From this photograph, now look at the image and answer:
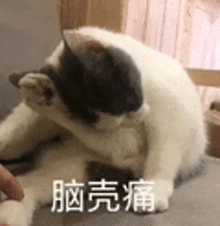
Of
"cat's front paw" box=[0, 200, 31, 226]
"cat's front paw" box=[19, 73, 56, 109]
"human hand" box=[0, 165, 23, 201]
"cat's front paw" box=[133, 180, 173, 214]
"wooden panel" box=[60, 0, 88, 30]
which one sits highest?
"wooden panel" box=[60, 0, 88, 30]

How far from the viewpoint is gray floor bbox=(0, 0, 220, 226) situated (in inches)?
22.7

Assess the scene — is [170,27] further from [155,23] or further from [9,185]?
[9,185]

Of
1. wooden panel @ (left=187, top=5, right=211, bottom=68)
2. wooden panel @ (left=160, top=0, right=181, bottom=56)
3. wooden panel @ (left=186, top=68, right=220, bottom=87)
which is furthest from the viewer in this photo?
wooden panel @ (left=187, top=5, right=211, bottom=68)

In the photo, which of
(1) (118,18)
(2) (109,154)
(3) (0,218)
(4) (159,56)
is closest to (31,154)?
(2) (109,154)

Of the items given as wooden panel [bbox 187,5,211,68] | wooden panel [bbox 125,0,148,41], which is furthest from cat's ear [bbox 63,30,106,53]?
wooden panel [bbox 187,5,211,68]

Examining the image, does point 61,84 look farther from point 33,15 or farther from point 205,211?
point 33,15

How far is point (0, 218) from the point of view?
1.74 ft

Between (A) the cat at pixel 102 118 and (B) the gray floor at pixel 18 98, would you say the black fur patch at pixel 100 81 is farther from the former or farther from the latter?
(B) the gray floor at pixel 18 98

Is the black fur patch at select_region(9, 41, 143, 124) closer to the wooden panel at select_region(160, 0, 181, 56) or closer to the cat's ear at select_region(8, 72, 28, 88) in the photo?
the cat's ear at select_region(8, 72, 28, 88)

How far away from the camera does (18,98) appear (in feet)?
3.19

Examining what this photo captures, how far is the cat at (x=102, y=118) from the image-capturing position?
59 cm

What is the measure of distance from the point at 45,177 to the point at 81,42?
1.07 feet

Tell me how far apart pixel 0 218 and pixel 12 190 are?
1.9 inches

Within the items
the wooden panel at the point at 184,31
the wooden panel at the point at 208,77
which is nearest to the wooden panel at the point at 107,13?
the wooden panel at the point at 208,77
